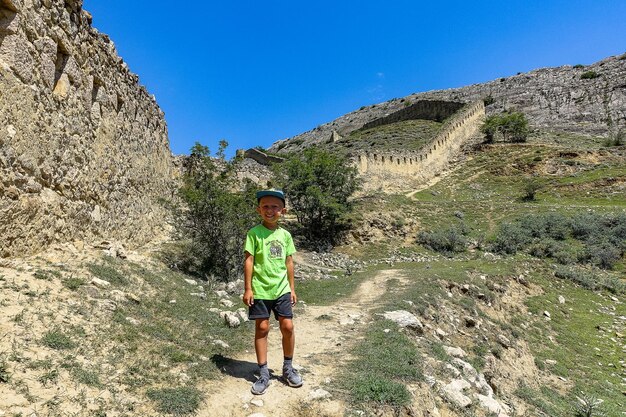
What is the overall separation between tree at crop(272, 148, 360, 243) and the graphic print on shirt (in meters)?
15.0

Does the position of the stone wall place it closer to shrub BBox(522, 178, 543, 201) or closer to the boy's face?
shrub BBox(522, 178, 543, 201)

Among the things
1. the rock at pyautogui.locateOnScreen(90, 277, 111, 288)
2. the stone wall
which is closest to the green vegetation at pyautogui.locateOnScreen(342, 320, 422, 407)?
the rock at pyautogui.locateOnScreen(90, 277, 111, 288)

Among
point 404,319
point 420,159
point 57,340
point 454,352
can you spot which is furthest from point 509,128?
point 57,340

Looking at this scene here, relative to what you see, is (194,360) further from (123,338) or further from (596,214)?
(596,214)

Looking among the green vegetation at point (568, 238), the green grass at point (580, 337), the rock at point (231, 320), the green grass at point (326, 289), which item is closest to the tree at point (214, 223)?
the green grass at point (326, 289)

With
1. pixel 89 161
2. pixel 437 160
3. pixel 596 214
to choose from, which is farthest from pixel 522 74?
pixel 89 161

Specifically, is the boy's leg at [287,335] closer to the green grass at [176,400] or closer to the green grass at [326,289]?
the green grass at [176,400]

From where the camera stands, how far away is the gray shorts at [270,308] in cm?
423

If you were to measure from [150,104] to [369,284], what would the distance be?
874cm

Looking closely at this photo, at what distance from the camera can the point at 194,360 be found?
4586 mm

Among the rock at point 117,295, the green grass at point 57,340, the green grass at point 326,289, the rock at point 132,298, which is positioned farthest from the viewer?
the green grass at point 326,289

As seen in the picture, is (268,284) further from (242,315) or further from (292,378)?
(242,315)

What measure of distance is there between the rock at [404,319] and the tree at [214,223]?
17.3ft

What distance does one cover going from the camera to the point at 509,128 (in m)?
42.0
